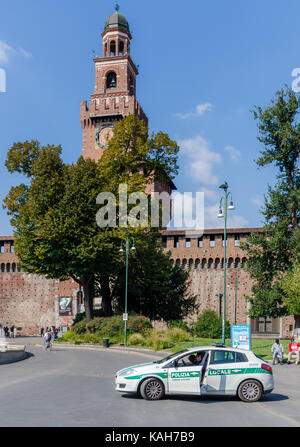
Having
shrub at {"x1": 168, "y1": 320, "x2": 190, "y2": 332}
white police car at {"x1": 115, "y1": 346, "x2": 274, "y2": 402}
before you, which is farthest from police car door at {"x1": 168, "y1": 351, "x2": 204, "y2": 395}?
shrub at {"x1": 168, "y1": 320, "x2": 190, "y2": 332}

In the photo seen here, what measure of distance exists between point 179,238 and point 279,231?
18.8m

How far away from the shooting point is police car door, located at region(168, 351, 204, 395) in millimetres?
12297

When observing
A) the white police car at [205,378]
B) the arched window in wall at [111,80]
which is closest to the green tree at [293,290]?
the white police car at [205,378]

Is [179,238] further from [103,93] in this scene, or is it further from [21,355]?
[21,355]

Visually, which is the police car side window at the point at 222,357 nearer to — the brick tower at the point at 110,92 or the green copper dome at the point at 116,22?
the brick tower at the point at 110,92

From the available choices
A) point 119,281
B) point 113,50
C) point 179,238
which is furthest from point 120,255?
point 113,50

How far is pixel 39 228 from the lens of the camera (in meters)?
37.5

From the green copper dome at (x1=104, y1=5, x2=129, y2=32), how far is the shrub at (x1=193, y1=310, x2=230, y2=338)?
130 feet

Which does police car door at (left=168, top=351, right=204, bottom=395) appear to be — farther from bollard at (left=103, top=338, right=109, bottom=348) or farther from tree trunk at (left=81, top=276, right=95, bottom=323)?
tree trunk at (left=81, top=276, right=95, bottom=323)

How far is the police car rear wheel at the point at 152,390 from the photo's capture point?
12.3 metres

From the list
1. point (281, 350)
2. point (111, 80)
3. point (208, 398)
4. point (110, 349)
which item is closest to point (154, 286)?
point (110, 349)

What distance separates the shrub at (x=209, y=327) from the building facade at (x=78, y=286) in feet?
26.2

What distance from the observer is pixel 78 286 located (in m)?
57.6

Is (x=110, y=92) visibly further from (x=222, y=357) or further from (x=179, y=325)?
(x=222, y=357)
